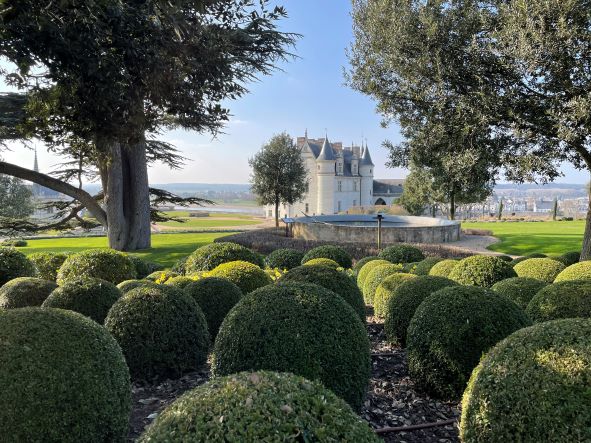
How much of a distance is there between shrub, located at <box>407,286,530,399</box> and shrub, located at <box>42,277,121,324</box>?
4019 mm

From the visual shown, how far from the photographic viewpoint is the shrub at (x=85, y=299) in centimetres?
588

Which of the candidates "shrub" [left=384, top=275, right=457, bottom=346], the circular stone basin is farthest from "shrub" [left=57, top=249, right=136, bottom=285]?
the circular stone basin

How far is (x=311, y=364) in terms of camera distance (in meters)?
3.65

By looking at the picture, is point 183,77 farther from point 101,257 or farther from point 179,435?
point 179,435

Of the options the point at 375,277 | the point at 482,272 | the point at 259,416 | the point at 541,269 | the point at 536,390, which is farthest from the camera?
the point at 375,277

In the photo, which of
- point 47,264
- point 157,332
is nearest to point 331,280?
point 157,332

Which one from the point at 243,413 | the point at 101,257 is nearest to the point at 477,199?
the point at 101,257

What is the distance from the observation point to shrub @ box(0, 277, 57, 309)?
725 centimetres

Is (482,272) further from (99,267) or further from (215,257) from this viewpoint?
(99,267)

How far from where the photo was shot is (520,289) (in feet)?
20.2

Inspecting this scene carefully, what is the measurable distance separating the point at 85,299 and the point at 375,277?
18.0 feet

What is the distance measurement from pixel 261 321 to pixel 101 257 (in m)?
7.00

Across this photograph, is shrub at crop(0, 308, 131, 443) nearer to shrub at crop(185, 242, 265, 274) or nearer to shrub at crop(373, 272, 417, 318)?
shrub at crop(373, 272, 417, 318)

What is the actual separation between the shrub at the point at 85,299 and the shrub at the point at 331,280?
240 centimetres
